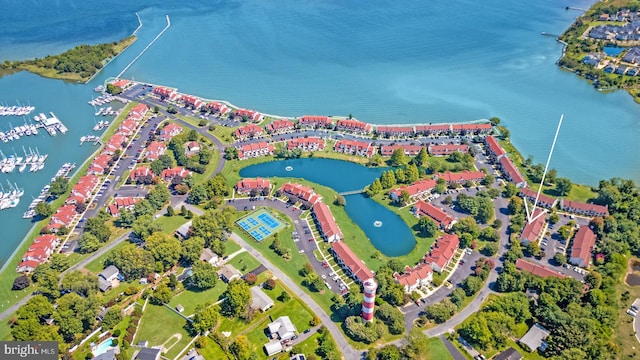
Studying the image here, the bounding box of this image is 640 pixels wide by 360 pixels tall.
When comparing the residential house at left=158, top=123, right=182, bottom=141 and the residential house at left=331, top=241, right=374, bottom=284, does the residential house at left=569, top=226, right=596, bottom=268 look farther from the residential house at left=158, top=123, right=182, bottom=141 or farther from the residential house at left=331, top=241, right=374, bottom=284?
the residential house at left=158, top=123, right=182, bottom=141

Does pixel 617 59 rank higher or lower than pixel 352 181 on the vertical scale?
higher

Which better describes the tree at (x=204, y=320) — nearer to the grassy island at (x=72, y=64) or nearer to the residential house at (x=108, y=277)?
the residential house at (x=108, y=277)

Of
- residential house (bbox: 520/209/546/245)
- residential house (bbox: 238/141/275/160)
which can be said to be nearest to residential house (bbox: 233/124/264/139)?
residential house (bbox: 238/141/275/160)

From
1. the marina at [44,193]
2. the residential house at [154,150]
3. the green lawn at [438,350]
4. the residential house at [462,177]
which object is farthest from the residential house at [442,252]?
the marina at [44,193]

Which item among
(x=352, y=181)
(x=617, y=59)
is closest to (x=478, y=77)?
(x=617, y=59)

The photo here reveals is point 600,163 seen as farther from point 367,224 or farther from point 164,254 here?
point 164,254

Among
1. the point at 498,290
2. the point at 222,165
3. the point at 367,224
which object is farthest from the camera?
the point at 222,165
